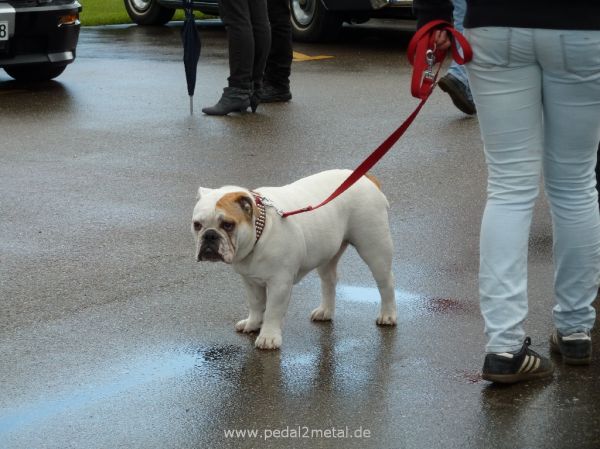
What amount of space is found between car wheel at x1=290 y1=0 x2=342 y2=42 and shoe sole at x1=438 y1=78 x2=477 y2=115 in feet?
16.4

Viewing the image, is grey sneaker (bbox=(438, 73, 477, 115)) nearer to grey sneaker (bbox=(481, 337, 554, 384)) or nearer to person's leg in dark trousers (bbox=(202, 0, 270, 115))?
person's leg in dark trousers (bbox=(202, 0, 270, 115))

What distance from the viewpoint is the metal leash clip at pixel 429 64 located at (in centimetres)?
409

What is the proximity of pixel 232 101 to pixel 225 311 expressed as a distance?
4.74 metres

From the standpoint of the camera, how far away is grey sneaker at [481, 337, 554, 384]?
4.11 m

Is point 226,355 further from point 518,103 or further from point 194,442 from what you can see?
point 518,103

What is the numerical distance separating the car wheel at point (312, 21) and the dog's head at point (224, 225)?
991 cm

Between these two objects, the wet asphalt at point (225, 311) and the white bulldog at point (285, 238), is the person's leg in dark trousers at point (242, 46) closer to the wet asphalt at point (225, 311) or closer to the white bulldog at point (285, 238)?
the wet asphalt at point (225, 311)

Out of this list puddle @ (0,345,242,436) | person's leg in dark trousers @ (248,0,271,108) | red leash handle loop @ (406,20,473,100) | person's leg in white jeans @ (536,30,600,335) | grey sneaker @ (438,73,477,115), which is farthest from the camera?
person's leg in dark trousers @ (248,0,271,108)

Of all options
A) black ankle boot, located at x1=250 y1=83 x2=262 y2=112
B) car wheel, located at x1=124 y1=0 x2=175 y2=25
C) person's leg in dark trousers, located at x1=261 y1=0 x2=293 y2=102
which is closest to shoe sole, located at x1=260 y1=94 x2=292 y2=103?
person's leg in dark trousers, located at x1=261 y1=0 x2=293 y2=102

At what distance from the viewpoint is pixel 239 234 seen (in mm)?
4309

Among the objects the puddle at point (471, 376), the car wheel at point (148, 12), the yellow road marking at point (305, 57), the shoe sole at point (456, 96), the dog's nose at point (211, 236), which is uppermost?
the dog's nose at point (211, 236)

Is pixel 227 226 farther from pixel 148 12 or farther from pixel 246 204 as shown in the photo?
pixel 148 12

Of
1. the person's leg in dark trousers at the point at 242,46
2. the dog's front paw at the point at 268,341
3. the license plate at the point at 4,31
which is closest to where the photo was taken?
the dog's front paw at the point at 268,341

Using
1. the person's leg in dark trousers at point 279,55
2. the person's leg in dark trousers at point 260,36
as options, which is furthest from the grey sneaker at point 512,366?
the person's leg in dark trousers at point 279,55
